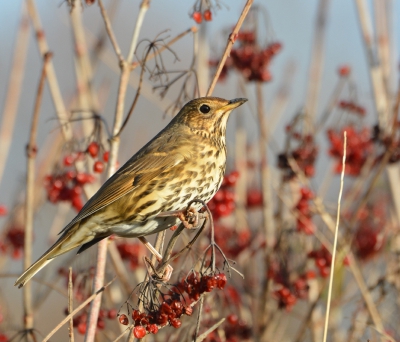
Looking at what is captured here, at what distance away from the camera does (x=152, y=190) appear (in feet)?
11.0

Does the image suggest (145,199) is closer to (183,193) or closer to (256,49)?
(183,193)

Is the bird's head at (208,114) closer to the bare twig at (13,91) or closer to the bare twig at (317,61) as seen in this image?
the bare twig at (317,61)

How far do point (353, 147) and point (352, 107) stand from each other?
38cm

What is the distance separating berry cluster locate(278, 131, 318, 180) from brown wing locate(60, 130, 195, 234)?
0.78 m

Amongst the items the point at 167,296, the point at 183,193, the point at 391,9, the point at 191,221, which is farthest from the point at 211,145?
the point at 391,9

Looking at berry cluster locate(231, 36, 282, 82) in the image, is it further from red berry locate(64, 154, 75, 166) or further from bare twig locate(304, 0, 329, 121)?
red berry locate(64, 154, 75, 166)

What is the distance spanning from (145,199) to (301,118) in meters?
1.29

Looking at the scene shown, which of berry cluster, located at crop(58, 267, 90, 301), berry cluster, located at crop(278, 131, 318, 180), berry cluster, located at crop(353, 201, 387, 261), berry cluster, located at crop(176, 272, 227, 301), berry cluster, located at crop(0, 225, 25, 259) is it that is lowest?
berry cluster, located at crop(353, 201, 387, 261)

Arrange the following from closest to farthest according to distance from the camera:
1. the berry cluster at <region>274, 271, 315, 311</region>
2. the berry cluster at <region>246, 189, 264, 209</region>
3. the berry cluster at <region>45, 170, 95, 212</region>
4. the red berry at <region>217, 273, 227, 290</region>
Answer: the red berry at <region>217, 273, 227, 290</region>
the berry cluster at <region>45, 170, 95, 212</region>
the berry cluster at <region>274, 271, 315, 311</region>
the berry cluster at <region>246, 189, 264, 209</region>

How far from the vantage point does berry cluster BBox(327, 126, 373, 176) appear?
4332mm

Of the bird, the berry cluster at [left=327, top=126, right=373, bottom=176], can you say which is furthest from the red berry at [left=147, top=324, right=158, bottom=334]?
the berry cluster at [left=327, top=126, right=373, bottom=176]

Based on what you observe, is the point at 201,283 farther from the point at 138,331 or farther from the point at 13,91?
the point at 13,91

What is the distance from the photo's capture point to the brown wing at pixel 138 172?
330cm

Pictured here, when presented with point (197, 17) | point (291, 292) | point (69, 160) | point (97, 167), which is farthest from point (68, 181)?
point (291, 292)
